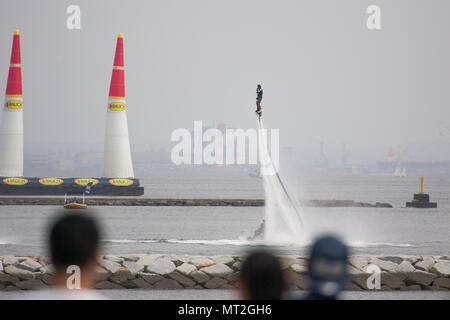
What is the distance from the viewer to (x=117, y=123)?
77438 mm

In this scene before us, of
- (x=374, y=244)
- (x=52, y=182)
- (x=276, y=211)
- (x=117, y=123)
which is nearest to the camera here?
(x=374, y=244)

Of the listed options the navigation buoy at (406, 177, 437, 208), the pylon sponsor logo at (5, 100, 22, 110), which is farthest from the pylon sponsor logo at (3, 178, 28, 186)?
the navigation buoy at (406, 177, 437, 208)

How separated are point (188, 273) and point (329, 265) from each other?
64.2ft

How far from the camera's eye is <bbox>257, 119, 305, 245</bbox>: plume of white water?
40.8 meters

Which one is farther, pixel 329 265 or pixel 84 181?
pixel 84 181

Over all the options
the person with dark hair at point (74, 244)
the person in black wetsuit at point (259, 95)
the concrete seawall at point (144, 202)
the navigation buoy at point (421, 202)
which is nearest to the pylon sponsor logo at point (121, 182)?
the concrete seawall at point (144, 202)

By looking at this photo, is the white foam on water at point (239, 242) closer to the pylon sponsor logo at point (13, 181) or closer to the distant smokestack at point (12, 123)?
the distant smokestack at point (12, 123)

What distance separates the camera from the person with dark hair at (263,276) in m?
3.19

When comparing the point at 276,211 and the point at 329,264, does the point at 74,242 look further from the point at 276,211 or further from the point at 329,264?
the point at 276,211

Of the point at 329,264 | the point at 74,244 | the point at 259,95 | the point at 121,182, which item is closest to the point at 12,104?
the point at 121,182

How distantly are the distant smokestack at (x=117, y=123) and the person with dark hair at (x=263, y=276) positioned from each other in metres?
73.9

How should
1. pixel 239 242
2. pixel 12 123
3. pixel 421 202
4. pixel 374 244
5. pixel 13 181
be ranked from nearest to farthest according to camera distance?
pixel 374 244 < pixel 239 242 < pixel 12 123 < pixel 13 181 < pixel 421 202
